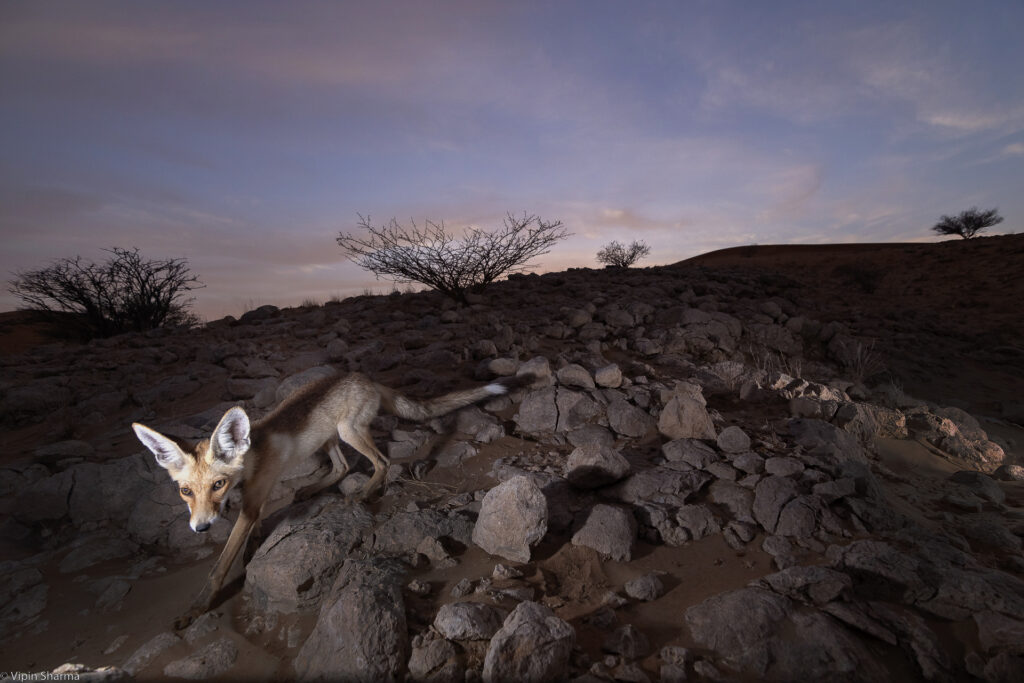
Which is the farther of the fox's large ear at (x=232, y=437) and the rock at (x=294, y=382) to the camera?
→ the rock at (x=294, y=382)

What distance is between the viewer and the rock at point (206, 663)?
2225 millimetres

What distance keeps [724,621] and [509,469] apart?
6.40ft

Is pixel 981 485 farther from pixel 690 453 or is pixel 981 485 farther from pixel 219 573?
pixel 219 573

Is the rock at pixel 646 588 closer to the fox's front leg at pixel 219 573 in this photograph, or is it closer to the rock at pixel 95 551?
the fox's front leg at pixel 219 573

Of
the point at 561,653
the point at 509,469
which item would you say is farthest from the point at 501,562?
the point at 509,469

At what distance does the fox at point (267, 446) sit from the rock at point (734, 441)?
218 cm

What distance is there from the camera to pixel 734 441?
3.79 metres

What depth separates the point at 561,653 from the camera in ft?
6.48

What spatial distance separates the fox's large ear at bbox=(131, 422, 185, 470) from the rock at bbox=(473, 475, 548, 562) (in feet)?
6.33

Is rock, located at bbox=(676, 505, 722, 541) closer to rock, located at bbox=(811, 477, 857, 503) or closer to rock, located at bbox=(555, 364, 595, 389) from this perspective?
rock, located at bbox=(811, 477, 857, 503)

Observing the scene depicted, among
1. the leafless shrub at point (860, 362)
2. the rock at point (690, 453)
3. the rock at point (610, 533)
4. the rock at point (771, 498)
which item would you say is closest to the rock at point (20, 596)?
the rock at point (610, 533)

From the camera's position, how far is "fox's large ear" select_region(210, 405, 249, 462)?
108 inches

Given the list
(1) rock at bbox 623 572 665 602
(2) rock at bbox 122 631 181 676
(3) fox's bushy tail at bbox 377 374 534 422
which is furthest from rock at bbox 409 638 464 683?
(3) fox's bushy tail at bbox 377 374 534 422

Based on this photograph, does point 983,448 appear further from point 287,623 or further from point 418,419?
point 287,623
